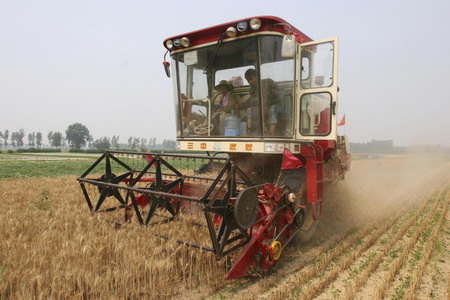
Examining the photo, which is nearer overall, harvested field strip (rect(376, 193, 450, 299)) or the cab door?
harvested field strip (rect(376, 193, 450, 299))

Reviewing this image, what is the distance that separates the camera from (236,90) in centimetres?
419

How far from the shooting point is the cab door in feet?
13.0

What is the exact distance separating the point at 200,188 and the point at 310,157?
1503mm

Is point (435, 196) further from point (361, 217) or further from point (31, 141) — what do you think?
point (31, 141)

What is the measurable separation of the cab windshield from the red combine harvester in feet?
0.04

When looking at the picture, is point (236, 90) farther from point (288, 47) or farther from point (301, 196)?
point (301, 196)

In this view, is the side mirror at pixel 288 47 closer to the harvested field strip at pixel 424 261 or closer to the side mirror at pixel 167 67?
the side mirror at pixel 167 67

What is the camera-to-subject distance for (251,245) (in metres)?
2.93

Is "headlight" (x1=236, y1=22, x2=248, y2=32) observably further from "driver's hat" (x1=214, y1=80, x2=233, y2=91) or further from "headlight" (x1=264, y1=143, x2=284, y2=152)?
"headlight" (x1=264, y1=143, x2=284, y2=152)

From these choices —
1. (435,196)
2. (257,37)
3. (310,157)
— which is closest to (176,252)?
(310,157)

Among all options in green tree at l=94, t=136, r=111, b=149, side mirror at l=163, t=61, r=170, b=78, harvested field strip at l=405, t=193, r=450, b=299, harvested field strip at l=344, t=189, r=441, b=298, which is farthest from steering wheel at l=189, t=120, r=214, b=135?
green tree at l=94, t=136, r=111, b=149

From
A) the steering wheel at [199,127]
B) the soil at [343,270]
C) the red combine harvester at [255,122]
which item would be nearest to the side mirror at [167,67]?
the red combine harvester at [255,122]

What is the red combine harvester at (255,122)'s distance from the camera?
3545 mm

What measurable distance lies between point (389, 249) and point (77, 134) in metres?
113
